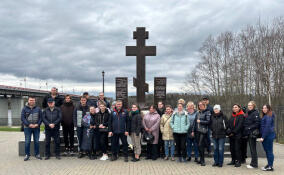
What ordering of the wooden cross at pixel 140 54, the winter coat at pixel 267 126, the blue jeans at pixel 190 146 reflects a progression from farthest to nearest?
the wooden cross at pixel 140 54
the blue jeans at pixel 190 146
the winter coat at pixel 267 126

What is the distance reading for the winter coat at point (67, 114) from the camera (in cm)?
818

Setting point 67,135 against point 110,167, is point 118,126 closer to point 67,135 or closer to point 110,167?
point 110,167

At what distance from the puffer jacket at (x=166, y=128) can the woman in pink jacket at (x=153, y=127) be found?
13 cm

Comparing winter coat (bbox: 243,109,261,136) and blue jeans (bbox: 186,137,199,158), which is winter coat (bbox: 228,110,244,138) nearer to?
winter coat (bbox: 243,109,261,136)

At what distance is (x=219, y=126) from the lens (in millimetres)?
6957

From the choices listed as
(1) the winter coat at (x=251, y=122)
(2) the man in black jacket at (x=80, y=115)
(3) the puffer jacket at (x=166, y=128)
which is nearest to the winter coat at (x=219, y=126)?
(1) the winter coat at (x=251, y=122)

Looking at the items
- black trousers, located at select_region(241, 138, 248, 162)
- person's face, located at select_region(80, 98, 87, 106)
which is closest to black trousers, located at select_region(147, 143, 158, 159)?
person's face, located at select_region(80, 98, 87, 106)

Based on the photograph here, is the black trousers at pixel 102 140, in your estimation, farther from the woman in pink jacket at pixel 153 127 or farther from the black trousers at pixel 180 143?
the black trousers at pixel 180 143

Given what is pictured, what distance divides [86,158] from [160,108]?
9.34ft

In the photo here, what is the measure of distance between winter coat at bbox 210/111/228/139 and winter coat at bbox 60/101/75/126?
4.37 meters

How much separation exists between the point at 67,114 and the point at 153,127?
2802mm

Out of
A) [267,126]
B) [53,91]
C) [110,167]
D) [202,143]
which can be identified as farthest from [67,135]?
[267,126]

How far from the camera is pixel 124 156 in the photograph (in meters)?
8.18

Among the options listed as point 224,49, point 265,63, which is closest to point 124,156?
point 265,63
